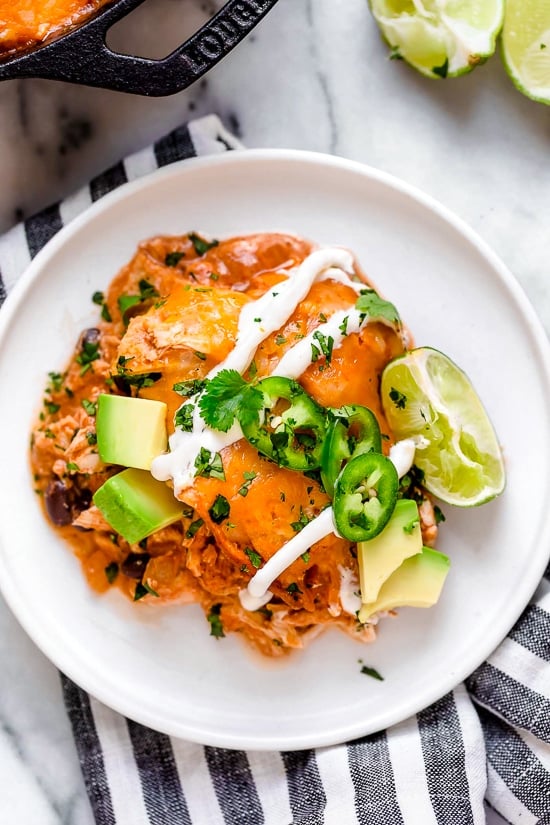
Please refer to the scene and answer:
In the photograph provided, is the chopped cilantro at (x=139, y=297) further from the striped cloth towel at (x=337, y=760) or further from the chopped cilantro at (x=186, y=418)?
the chopped cilantro at (x=186, y=418)

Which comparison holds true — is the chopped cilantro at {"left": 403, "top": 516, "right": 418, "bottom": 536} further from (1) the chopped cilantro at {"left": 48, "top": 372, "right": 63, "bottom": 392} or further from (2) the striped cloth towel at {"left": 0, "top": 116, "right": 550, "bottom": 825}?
(1) the chopped cilantro at {"left": 48, "top": 372, "right": 63, "bottom": 392}

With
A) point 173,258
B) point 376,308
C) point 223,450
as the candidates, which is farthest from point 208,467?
point 173,258

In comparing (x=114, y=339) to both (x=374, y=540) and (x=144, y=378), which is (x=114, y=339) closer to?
(x=144, y=378)

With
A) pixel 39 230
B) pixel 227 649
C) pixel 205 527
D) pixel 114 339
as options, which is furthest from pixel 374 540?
pixel 39 230

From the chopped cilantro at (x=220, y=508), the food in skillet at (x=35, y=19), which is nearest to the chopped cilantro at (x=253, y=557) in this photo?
the chopped cilantro at (x=220, y=508)

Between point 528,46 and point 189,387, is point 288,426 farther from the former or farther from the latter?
point 528,46

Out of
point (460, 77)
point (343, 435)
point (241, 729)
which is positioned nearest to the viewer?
point (343, 435)

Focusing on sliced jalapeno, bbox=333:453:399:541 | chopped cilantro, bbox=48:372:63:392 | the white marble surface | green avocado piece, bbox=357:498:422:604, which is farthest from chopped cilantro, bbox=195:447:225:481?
the white marble surface
